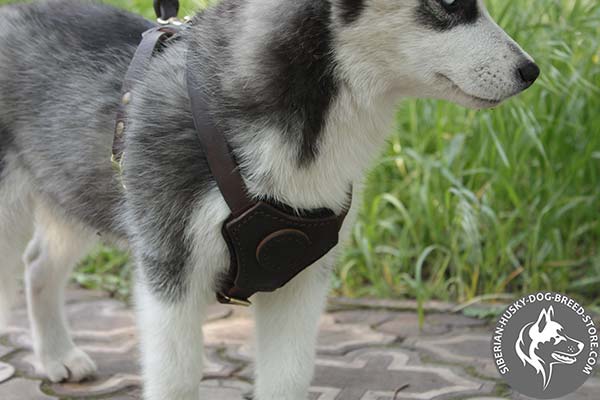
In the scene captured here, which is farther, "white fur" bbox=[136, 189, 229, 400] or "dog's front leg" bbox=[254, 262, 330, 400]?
"dog's front leg" bbox=[254, 262, 330, 400]

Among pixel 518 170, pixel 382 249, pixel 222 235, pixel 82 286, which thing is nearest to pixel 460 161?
pixel 518 170

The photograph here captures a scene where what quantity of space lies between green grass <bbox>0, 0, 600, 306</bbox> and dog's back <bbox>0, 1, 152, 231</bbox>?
1683mm

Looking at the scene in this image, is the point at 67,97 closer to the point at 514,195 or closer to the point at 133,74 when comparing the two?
the point at 133,74

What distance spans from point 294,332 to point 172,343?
1.21ft

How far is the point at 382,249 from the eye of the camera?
14.7ft

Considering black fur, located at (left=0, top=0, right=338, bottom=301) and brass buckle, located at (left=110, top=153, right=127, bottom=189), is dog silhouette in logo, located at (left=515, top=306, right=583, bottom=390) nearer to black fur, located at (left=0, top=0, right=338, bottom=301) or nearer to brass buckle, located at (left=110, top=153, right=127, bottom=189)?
black fur, located at (left=0, top=0, right=338, bottom=301)

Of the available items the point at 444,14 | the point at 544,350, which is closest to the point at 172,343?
the point at 444,14

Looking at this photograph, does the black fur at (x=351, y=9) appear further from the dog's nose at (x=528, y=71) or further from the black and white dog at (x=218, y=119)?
the dog's nose at (x=528, y=71)

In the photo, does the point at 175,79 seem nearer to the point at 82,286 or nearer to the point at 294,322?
the point at 294,322

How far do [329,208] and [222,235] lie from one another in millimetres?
300

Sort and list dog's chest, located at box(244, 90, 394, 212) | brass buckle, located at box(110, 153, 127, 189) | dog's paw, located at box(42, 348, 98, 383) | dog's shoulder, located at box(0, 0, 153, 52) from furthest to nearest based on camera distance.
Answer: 1. dog's paw, located at box(42, 348, 98, 383)
2. dog's shoulder, located at box(0, 0, 153, 52)
3. brass buckle, located at box(110, 153, 127, 189)
4. dog's chest, located at box(244, 90, 394, 212)

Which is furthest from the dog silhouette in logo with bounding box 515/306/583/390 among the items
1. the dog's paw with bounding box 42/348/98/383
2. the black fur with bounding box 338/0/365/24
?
the dog's paw with bounding box 42/348/98/383

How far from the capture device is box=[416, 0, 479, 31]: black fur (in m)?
2.22

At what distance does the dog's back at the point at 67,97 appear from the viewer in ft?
9.21
